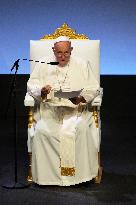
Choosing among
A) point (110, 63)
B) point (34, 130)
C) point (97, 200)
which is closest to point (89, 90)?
point (34, 130)

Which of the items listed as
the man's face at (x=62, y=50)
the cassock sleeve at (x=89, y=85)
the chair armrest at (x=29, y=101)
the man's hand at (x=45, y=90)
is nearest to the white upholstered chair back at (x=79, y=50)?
the cassock sleeve at (x=89, y=85)

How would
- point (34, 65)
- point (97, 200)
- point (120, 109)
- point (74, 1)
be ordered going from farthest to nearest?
1. point (120, 109)
2. point (74, 1)
3. point (34, 65)
4. point (97, 200)

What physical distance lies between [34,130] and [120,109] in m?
4.92

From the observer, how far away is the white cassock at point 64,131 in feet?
17.3

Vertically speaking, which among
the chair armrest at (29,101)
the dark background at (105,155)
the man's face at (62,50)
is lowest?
the dark background at (105,155)

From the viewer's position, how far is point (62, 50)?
5469 millimetres

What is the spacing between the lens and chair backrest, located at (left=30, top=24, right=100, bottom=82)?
5934 mm

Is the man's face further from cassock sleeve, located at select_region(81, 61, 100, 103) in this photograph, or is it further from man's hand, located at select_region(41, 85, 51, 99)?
man's hand, located at select_region(41, 85, 51, 99)

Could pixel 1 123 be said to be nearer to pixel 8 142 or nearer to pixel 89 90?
pixel 8 142

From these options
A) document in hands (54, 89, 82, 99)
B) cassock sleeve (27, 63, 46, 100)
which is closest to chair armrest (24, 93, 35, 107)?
cassock sleeve (27, 63, 46, 100)

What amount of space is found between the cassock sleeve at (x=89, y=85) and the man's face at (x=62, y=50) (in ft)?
0.93

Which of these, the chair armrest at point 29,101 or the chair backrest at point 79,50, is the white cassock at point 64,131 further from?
the chair backrest at point 79,50

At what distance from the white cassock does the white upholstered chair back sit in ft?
0.67

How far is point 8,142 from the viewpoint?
7957 millimetres
